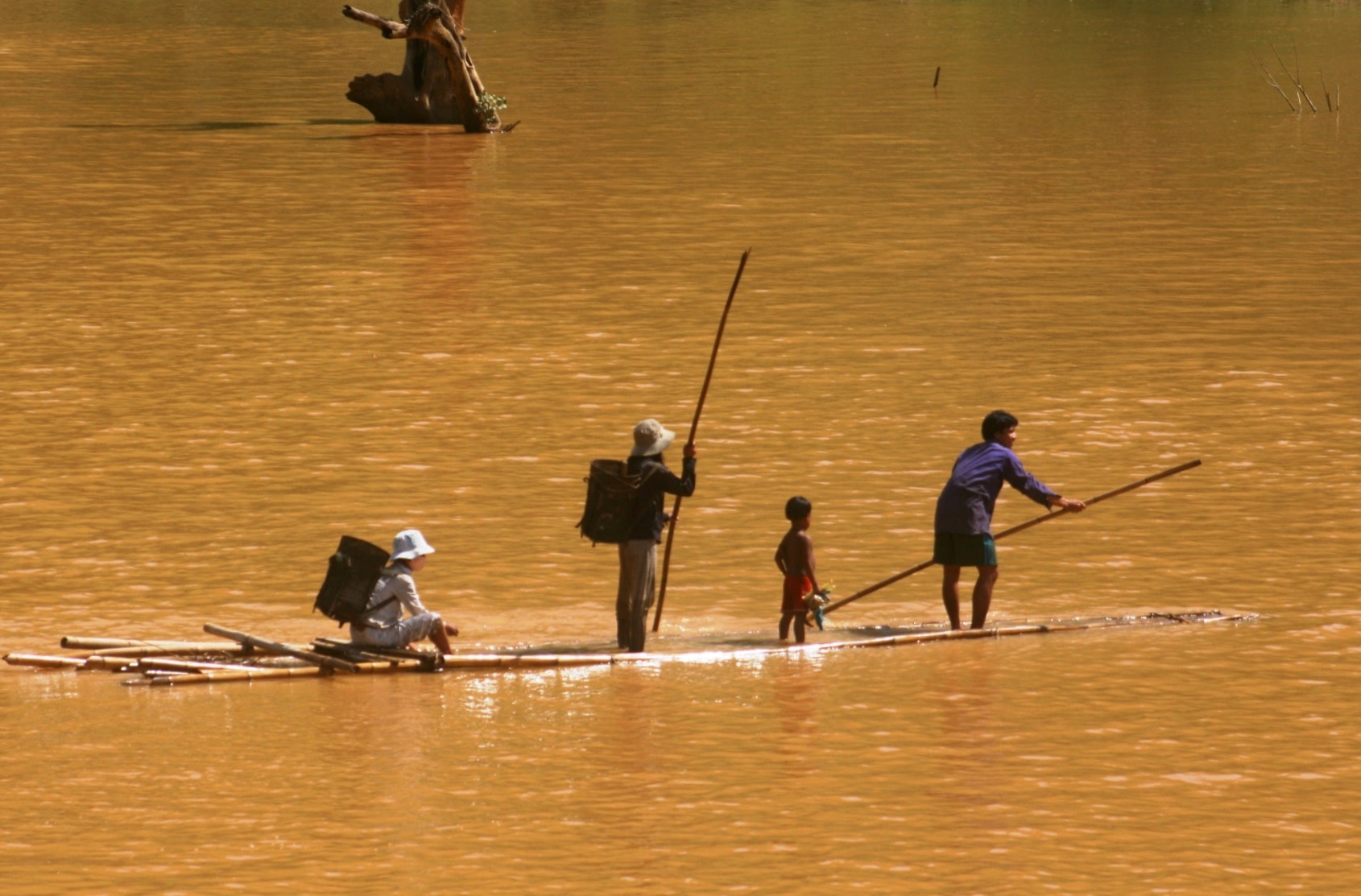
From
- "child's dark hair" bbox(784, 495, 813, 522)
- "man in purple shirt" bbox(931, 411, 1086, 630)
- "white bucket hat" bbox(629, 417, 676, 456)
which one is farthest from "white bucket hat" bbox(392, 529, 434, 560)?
"man in purple shirt" bbox(931, 411, 1086, 630)

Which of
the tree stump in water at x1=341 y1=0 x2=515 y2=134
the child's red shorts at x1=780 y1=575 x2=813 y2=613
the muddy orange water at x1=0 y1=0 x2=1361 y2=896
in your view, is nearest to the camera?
the muddy orange water at x1=0 y1=0 x2=1361 y2=896

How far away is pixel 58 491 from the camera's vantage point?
1652cm

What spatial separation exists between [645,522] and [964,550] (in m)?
1.84

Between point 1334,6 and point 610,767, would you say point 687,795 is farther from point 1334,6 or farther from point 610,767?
point 1334,6

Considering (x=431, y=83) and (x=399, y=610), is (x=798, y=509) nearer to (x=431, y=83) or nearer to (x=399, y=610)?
(x=399, y=610)

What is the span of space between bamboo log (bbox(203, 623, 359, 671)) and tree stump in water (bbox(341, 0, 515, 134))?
27710 mm

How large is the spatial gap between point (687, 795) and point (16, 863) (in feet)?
9.27

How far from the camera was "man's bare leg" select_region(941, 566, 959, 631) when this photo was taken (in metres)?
13.1

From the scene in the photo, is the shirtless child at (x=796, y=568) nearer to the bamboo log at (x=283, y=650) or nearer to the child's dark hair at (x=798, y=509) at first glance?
the child's dark hair at (x=798, y=509)

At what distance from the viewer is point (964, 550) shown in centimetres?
1296

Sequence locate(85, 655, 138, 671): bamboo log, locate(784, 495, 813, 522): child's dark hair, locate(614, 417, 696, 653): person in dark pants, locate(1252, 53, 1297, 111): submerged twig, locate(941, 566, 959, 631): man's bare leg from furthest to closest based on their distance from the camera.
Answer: locate(1252, 53, 1297, 111): submerged twig, locate(941, 566, 959, 631): man's bare leg, locate(784, 495, 813, 522): child's dark hair, locate(614, 417, 696, 653): person in dark pants, locate(85, 655, 138, 671): bamboo log

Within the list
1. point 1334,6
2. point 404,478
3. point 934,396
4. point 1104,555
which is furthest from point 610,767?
point 1334,6

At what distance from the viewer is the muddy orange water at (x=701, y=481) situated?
10.2m

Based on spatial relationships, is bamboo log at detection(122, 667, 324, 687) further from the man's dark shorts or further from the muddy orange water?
the man's dark shorts
